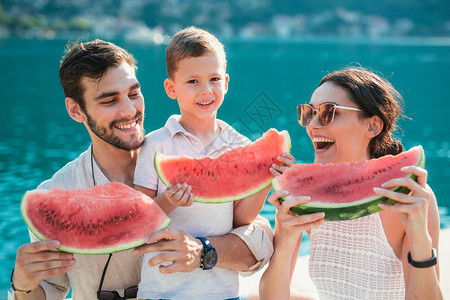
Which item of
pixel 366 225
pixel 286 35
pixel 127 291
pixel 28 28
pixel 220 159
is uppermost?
pixel 286 35

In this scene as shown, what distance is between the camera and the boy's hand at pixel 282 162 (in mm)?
2584

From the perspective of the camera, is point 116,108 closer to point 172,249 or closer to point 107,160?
point 107,160

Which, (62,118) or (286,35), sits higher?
(286,35)

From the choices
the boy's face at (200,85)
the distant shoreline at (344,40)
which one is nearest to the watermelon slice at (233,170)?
the boy's face at (200,85)

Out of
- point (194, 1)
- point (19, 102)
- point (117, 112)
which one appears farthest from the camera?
point (194, 1)

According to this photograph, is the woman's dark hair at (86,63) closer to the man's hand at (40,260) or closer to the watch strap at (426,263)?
the man's hand at (40,260)

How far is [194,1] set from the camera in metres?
87.2

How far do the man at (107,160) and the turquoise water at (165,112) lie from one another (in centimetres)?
71

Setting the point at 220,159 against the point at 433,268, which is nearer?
the point at 433,268

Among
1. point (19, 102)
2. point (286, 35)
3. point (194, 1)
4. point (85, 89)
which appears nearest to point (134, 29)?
point (194, 1)

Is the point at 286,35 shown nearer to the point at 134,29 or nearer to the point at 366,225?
the point at 134,29

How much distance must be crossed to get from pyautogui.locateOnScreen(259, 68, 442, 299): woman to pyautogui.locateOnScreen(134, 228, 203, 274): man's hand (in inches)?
19.0

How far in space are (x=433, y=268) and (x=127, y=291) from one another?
1.71 meters

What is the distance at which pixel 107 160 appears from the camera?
2996mm
